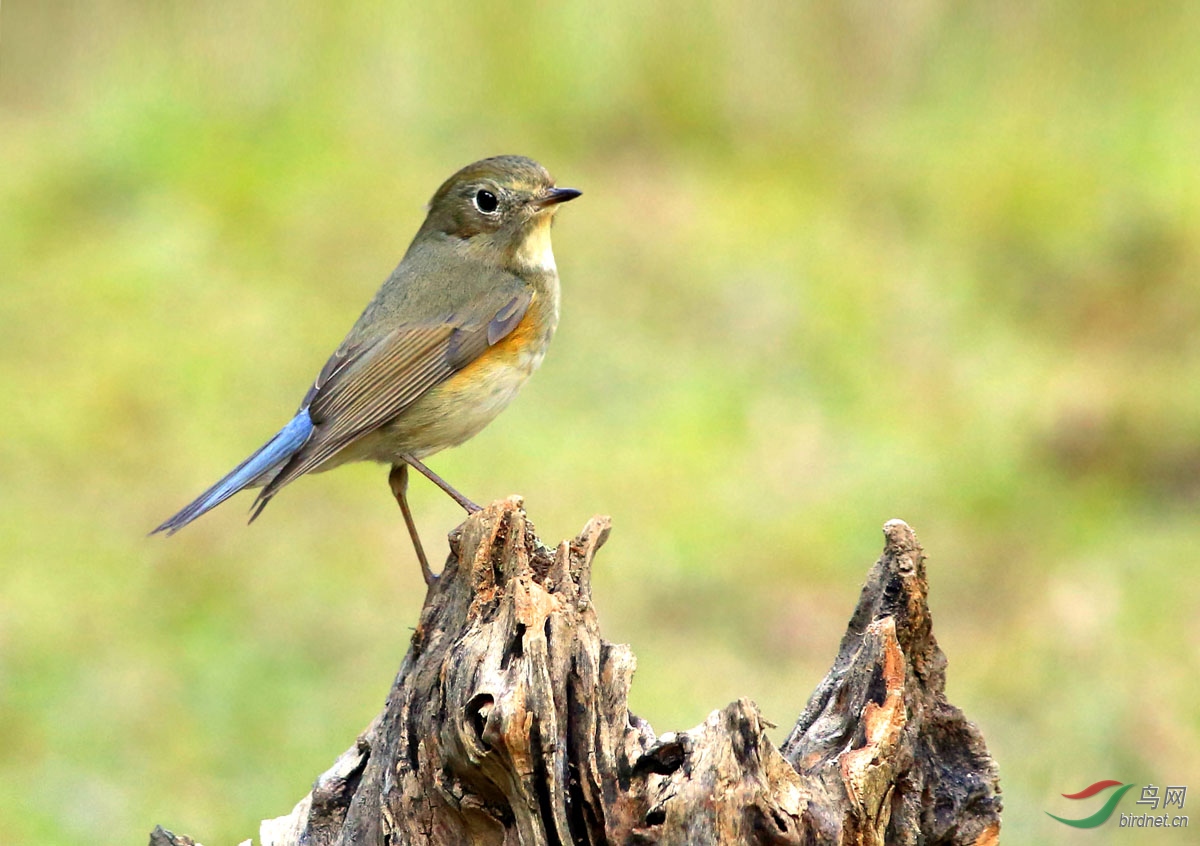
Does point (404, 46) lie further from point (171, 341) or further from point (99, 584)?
point (99, 584)

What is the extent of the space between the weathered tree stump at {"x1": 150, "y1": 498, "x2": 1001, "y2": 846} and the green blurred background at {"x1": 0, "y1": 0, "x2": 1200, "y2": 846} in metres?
2.45

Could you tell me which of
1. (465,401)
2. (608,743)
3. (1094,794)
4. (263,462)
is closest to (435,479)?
(465,401)

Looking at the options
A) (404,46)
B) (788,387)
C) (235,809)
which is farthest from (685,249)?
(235,809)

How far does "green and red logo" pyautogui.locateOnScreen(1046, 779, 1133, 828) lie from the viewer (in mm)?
5762

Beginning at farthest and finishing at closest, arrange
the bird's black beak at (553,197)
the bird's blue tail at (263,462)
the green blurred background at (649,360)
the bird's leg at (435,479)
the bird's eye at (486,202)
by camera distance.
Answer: the green blurred background at (649,360) < the bird's eye at (486,202) < the bird's black beak at (553,197) < the bird's leg at (435,479) < the bird's blue tail at (263,462)

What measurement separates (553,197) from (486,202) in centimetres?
23

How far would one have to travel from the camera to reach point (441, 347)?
501 centimetres

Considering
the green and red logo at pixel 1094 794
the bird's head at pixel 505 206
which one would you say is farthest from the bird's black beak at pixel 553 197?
the green and red logo at pixel 1094 794

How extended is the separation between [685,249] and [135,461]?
3.54 m

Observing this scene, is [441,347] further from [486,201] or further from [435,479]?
[486,201]

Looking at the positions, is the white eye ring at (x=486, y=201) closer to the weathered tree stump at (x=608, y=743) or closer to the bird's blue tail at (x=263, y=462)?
the bird's blue tail at (x=263, y=462)

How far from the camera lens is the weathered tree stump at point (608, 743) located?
10.3 feet

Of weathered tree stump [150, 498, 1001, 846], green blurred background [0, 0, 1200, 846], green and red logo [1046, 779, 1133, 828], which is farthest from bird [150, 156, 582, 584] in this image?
green and red logo [1046, 779, 1133, 828]

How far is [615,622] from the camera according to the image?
7.09 meters
